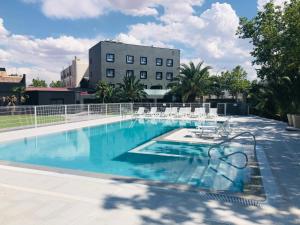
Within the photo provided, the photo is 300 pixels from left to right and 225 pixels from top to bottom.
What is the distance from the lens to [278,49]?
17.4 metres

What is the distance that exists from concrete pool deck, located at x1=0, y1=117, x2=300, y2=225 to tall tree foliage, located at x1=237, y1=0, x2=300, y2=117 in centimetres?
985

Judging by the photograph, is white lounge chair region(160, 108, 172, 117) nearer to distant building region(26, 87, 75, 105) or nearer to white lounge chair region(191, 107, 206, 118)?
white lounge chair region(191, 107, 206, 118)

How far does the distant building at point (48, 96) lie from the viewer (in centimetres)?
3288

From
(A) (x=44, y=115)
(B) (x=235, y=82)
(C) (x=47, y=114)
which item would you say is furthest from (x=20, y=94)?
(B) (x=235, y=82)

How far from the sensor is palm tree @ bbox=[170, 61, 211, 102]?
33.3 metres

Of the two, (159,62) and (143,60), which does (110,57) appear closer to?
(143,60)

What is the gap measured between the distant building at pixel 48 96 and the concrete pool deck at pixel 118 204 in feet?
89.6

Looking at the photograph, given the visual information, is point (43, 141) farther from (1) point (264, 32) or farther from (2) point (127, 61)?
(2) point (127, 61)

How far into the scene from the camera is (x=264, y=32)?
18203 mm

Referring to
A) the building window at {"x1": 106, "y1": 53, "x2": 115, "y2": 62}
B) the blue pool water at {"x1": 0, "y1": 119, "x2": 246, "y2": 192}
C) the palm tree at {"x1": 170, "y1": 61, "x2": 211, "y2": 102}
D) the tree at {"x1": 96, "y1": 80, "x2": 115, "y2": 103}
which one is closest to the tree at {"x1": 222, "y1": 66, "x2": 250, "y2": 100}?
the palm tree at {"x1": 170, "y1": 61, "x2": 211, "y2": 102}

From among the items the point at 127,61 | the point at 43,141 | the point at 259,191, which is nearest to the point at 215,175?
the point at 259,191

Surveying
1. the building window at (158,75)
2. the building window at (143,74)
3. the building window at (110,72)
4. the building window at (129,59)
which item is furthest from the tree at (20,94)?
the building window at (158,75)

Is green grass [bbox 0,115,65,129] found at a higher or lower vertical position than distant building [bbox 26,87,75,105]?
lower

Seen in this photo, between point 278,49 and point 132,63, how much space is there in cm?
2589
